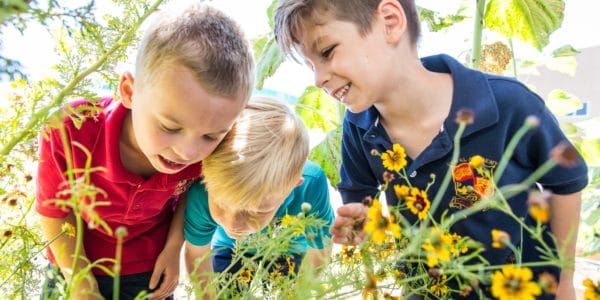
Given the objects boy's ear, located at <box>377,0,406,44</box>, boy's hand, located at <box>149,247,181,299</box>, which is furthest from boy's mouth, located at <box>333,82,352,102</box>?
boy's hand, located at <box>149,247,181,299</box>

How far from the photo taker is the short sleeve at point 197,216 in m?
0.84

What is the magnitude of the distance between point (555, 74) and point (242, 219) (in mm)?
3989

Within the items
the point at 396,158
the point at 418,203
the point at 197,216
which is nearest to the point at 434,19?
the point at 197,216

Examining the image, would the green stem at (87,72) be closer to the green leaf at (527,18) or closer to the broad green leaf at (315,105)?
the green leaf at (527,18)

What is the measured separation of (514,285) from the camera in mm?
224

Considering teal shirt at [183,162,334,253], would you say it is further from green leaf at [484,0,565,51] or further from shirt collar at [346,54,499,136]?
green leaf at [484,0,565,51]

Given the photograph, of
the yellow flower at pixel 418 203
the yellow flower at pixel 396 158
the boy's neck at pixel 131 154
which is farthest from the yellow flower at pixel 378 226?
the boy's neck at pixel 131 154

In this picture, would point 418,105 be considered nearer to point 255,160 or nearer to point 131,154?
point 255,160

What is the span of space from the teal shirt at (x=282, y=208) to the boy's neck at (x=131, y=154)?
10 centimetres

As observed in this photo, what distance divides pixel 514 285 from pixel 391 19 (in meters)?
0.57

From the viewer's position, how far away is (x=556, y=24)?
3.93 ft

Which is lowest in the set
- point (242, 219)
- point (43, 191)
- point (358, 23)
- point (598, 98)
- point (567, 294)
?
point (598, 98)

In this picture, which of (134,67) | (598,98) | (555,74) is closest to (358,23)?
(134,67)

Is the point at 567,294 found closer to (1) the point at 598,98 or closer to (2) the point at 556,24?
(2) the point at 556,24
